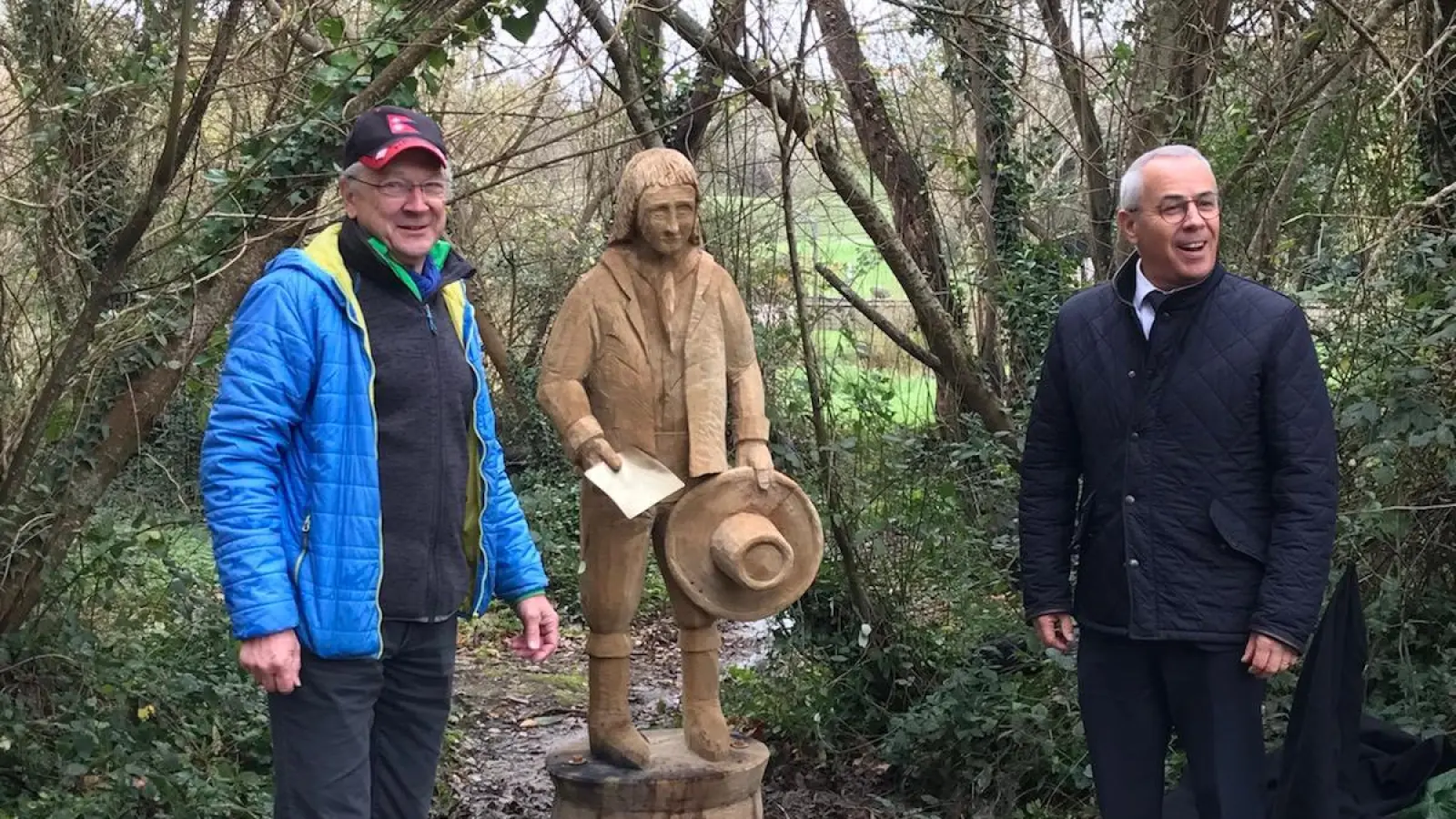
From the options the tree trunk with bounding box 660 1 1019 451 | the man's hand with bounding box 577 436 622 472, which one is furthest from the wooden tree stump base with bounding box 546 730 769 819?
the tree trunk with bounding box 660 1 1019 451

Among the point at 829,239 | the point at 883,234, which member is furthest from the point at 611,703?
the point at 829,239

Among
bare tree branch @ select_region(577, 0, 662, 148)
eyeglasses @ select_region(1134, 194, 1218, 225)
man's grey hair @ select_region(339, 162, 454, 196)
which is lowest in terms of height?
eyeglasses @ select_region(1134, 194, 1218, 225)

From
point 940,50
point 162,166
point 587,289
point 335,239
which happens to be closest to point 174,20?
point 162,166

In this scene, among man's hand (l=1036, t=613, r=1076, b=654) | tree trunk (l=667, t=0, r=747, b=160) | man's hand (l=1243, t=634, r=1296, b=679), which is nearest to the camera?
man's hand (l=1243, t=634, r=1296, b=679)

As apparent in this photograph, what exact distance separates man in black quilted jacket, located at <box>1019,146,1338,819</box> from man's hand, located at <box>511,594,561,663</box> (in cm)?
124

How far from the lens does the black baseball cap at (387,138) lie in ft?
9.03

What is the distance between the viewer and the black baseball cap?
9.03ft

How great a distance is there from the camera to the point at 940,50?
24.4 feet

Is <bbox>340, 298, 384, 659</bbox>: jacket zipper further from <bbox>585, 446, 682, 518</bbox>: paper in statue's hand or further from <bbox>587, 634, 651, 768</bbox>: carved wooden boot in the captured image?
<bbox>587, 634, 651, 768</bbox>: carved wooden boot

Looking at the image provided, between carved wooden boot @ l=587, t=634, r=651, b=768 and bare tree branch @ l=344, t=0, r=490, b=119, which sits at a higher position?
bare tree branch @ l=344, t=0, r=490, b=119

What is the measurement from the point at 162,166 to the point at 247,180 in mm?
932

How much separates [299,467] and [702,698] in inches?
81.6

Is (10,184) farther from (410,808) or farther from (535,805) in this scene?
(410,808)

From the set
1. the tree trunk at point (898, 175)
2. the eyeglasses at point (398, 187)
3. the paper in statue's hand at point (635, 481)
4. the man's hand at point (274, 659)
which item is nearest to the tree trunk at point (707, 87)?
the tree trunk at point (898, 175)
